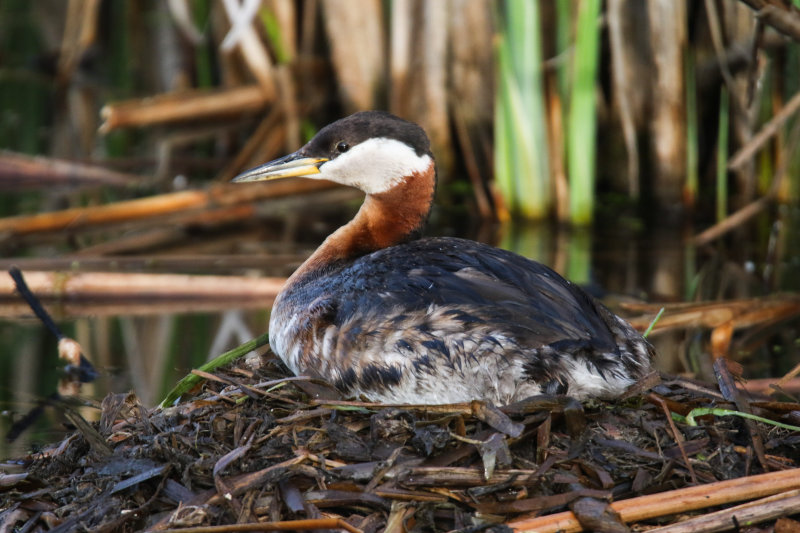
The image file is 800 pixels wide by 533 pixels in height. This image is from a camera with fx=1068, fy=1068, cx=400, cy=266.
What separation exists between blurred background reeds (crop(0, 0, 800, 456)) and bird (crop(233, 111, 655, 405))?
143cm

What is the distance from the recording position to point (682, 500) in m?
3.07

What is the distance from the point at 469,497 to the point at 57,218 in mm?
4838

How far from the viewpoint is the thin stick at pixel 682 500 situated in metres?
3.03

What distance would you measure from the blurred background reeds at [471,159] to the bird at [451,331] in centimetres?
143

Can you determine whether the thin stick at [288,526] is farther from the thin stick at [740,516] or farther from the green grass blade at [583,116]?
the green grass blade at [583,116]

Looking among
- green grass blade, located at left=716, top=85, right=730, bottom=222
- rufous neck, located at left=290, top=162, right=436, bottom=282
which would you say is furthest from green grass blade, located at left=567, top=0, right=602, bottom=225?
rufous neck, located at left=290, top=162, right=436, bottom=282

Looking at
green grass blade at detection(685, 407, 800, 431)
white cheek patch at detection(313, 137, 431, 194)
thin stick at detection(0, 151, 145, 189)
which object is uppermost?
white cheek patch at detection(313, 137, 431, 194)

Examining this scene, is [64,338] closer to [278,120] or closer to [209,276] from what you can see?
[209,276]

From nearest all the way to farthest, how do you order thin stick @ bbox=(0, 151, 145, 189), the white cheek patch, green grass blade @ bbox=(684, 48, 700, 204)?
the white cheek patch → green grass blade @ bbox=(684, 48, 700, 204) → thin stick @ bbox=(0, 151, 145, 189)

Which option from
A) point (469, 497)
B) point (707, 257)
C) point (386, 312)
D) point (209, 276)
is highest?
point (386, 312)

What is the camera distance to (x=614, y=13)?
6988mm

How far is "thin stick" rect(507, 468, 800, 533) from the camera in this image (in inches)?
119

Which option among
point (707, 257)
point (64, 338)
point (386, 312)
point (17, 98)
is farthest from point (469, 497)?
point (17, 98)

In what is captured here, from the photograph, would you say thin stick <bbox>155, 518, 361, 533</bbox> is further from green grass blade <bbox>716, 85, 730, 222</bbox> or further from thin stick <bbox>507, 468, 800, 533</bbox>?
green grass blade <bbox>716, 85, 730, 222</bbox>
